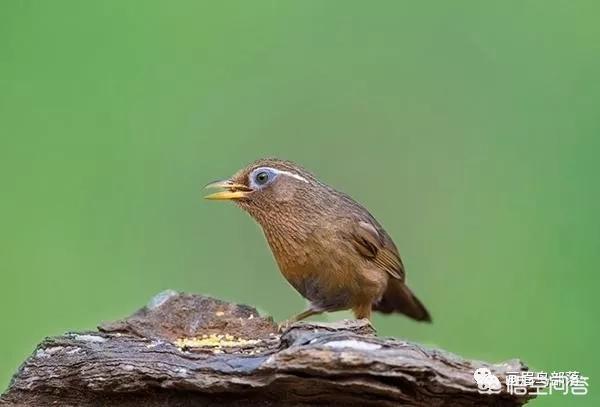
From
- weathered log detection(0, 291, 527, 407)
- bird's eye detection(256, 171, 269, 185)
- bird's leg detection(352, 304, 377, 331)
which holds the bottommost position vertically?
weathered log detection(0, 291, 527, 407)

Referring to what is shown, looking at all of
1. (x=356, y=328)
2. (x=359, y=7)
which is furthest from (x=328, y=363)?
(x=359, y=7)

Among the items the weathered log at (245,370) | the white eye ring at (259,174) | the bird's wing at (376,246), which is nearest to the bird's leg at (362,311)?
the bird's wing at (376,246)

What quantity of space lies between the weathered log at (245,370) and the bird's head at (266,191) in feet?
2.90

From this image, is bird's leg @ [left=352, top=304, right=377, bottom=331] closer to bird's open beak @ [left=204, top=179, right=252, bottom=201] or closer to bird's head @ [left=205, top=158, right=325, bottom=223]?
bird's head @ [left=205, top=158, right=325, bottom=223]

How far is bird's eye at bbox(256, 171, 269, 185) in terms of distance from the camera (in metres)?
4.80

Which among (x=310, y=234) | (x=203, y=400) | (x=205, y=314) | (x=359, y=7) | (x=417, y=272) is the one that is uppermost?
(x=359, y=7)

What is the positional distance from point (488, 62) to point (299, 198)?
1.95 m

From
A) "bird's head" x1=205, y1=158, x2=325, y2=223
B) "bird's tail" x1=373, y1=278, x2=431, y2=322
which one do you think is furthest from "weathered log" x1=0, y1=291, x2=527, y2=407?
"bird's tail" x1=373, y1=278, x2=431, y2=322

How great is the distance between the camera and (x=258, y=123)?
6262 mm

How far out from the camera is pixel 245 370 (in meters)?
3.31

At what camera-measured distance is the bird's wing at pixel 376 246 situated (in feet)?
16.0

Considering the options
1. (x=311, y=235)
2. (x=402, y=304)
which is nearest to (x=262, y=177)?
(x=311, y=235)

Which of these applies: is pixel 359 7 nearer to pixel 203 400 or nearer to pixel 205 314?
pixel 205 314

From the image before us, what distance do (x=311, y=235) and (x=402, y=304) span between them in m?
1.01
